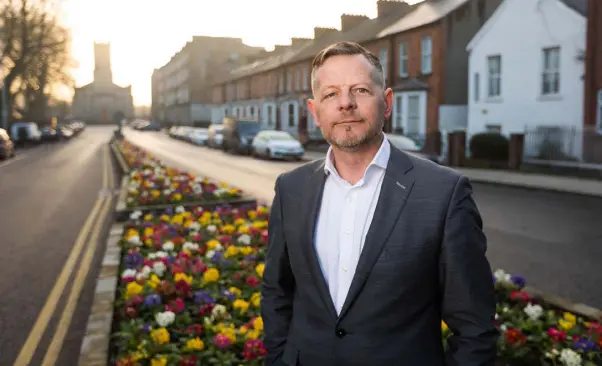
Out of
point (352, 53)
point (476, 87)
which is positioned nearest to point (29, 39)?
point (476, 87)

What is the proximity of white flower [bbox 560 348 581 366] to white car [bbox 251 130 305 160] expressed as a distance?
87.5ft

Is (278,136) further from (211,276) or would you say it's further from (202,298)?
(202,298)

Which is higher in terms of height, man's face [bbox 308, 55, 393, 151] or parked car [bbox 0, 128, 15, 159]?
man's face [bbox 308, 55, 393, 151]

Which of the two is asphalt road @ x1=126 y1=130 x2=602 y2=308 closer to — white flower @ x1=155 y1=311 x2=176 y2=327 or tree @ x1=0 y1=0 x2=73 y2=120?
white flower @ x1=155 y1=311 x2=176 y2=327

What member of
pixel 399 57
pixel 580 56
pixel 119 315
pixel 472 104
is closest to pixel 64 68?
pixel 399 57

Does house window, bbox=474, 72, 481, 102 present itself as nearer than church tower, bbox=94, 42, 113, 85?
Yes

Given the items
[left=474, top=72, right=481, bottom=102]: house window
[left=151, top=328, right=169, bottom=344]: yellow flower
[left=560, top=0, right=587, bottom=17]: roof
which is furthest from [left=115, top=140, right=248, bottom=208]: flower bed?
[left=474, top=72, right=481, bottom=102]: house window

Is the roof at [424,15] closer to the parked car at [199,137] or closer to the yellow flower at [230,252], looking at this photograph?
the parked car at [199,137]

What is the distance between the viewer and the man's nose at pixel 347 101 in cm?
212

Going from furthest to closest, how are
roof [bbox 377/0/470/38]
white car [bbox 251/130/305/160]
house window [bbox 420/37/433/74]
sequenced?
1. house window [bbox 420/37/433/74]
2. roof [bbox 377/0/470/38]
3. white car [bbox 251/130/305/160]

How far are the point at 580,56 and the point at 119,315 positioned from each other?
70.5 ft

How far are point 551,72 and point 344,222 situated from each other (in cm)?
2444

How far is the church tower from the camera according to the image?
14262 centimetres

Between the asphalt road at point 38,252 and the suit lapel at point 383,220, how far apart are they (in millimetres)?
3493
